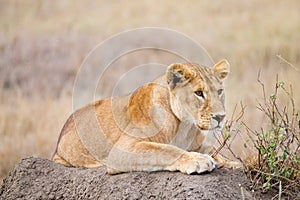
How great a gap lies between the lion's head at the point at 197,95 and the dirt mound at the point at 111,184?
1.30ft

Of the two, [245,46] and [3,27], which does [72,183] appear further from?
[3,27]

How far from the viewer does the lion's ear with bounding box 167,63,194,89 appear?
5.83 m

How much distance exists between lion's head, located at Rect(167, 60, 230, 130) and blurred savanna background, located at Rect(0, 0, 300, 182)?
21.0 ft

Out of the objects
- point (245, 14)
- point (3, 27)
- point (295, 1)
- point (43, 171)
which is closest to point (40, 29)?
point (3, 27)

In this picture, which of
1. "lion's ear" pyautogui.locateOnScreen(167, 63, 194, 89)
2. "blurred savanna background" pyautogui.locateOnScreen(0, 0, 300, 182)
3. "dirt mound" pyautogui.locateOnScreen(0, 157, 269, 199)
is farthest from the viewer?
"blurred savanna background" pyautogui.locateOnScreen(0, 0, 300, 182)

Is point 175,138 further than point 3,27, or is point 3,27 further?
point 3,27

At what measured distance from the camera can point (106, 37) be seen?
1717cm

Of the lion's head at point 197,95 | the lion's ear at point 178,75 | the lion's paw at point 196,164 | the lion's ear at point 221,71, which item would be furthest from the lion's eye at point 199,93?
the lion's paw at point 196,164

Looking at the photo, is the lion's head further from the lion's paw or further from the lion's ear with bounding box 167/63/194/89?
the lion's paw

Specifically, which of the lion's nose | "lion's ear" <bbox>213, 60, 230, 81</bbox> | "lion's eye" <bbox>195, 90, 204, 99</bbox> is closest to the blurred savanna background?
"lion's ear" <bbox>213, 60, 230, 81</bbox>

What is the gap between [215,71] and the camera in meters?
6.03

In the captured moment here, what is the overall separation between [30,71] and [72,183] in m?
10.4

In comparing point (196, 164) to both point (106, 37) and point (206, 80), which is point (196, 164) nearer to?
point (206, 80)

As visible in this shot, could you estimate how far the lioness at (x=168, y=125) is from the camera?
5.61 metres
